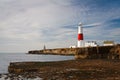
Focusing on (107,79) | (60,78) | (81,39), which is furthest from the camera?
(81,39)

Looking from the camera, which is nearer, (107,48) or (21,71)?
(21,71)

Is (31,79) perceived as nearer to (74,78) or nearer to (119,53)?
(74,78)

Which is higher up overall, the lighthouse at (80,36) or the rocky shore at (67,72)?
the lighthouse at (80,36)

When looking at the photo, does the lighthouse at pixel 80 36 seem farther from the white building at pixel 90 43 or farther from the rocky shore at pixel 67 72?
the rocky shore at pixel 67 72

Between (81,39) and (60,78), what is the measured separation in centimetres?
5313

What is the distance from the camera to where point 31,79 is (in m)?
23.5

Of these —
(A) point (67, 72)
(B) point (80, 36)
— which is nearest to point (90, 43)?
(B) point (80, 36)

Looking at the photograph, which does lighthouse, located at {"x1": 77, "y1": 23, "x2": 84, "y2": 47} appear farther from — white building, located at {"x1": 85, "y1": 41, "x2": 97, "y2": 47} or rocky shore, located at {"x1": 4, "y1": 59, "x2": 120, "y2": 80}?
rocky shore, located at {"x1": 4, "y1": 59, "x2": 120, "y2": 80}

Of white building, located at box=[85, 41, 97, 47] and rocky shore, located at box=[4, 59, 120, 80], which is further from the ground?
white building, located at box=[85, 41, 97, 47]

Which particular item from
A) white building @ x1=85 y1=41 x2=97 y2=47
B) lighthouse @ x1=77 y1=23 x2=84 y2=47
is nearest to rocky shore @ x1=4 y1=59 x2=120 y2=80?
lighthouse @ x1=77 y1=23 x2=84 y2=47

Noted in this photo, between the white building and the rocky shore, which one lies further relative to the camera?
the white building

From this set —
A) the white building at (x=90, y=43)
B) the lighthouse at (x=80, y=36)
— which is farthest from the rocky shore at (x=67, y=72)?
the white building at (x=90, y=43)

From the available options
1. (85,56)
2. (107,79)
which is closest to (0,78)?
(107,79)

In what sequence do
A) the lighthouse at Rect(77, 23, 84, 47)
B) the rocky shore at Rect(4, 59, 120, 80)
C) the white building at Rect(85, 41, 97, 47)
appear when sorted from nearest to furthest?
the rocky shore at Rect(4, 59, 120, 80), the lighthouse at Rect(77, 23, 84, 47), the white building at Rect(85, 41, 97, 47)
